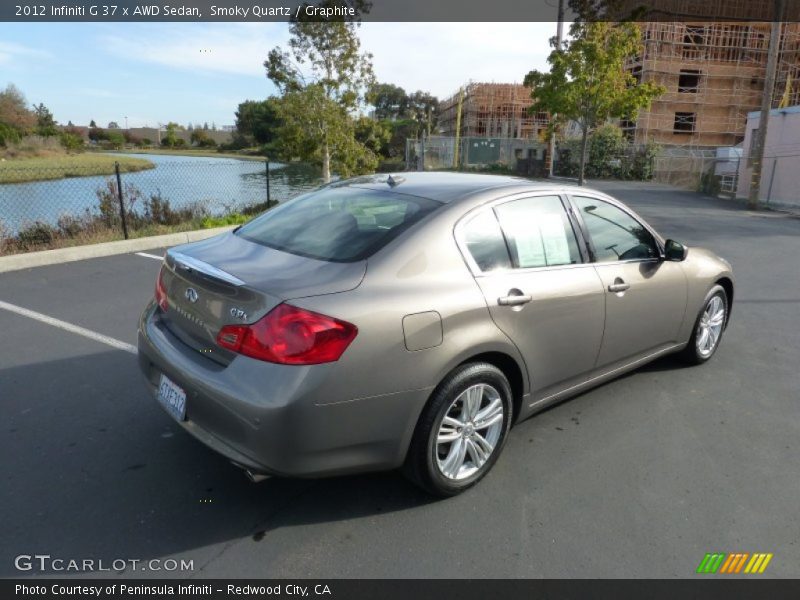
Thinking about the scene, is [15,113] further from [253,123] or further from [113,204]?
[113,204]

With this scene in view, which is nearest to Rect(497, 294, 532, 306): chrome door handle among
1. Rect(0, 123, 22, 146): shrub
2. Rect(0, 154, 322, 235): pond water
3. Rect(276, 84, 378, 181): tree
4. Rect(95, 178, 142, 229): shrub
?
Rect(0, 154, 322, 235): pond water

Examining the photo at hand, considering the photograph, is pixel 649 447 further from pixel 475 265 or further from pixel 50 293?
pixel 50 293

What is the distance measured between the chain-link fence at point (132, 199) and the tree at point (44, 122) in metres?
36.2

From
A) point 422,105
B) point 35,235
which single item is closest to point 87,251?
point 35,235

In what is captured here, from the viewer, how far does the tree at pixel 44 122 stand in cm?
4633

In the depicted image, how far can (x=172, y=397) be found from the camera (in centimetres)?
287

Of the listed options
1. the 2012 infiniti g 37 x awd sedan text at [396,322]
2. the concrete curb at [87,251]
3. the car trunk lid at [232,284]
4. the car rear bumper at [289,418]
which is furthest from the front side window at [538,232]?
the concrete curb at [87,251]

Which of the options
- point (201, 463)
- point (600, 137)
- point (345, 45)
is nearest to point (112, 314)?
point (201, 463)

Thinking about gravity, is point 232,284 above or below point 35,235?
above

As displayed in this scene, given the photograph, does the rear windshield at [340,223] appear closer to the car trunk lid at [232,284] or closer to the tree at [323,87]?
the car trunk lid at [232,284]

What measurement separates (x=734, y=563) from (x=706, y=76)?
169ft

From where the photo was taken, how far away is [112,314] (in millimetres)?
5848

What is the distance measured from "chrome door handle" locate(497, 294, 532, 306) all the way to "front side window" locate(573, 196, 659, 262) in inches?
33.3

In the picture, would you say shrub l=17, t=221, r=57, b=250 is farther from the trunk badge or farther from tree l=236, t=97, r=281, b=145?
tree l=236, t=97, r=281, b=145
